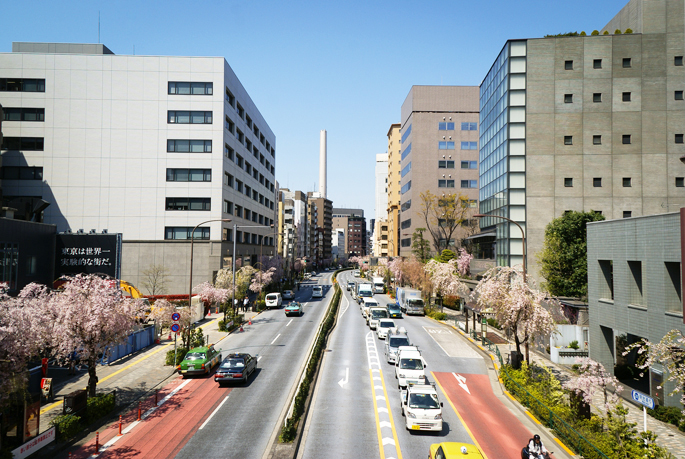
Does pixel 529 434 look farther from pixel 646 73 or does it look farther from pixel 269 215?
pixel 269 215

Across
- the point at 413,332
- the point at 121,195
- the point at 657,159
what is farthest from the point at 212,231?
the point at 657,159

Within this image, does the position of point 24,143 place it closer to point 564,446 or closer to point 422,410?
point 422,410

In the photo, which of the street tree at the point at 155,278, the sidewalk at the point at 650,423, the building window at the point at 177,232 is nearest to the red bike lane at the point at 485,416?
the sidewalk at the point at 650,423

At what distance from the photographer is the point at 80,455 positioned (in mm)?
16938

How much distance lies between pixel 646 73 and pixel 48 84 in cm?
7577

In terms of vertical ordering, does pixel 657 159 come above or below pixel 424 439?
above

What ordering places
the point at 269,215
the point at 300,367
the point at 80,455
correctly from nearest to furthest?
1. the point at 80,455
2. the point at 300,367
3. the point at 269,215

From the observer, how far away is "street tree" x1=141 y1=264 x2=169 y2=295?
5819 centimetres

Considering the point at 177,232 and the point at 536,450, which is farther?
the point at 177,232

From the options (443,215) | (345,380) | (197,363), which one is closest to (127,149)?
(197,363)

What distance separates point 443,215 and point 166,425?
247 ft

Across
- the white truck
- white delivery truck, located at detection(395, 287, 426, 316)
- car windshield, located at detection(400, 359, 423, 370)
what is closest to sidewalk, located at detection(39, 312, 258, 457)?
the white truck

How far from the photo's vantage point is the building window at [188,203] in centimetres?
6059

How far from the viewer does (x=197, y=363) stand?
93.4 feet
